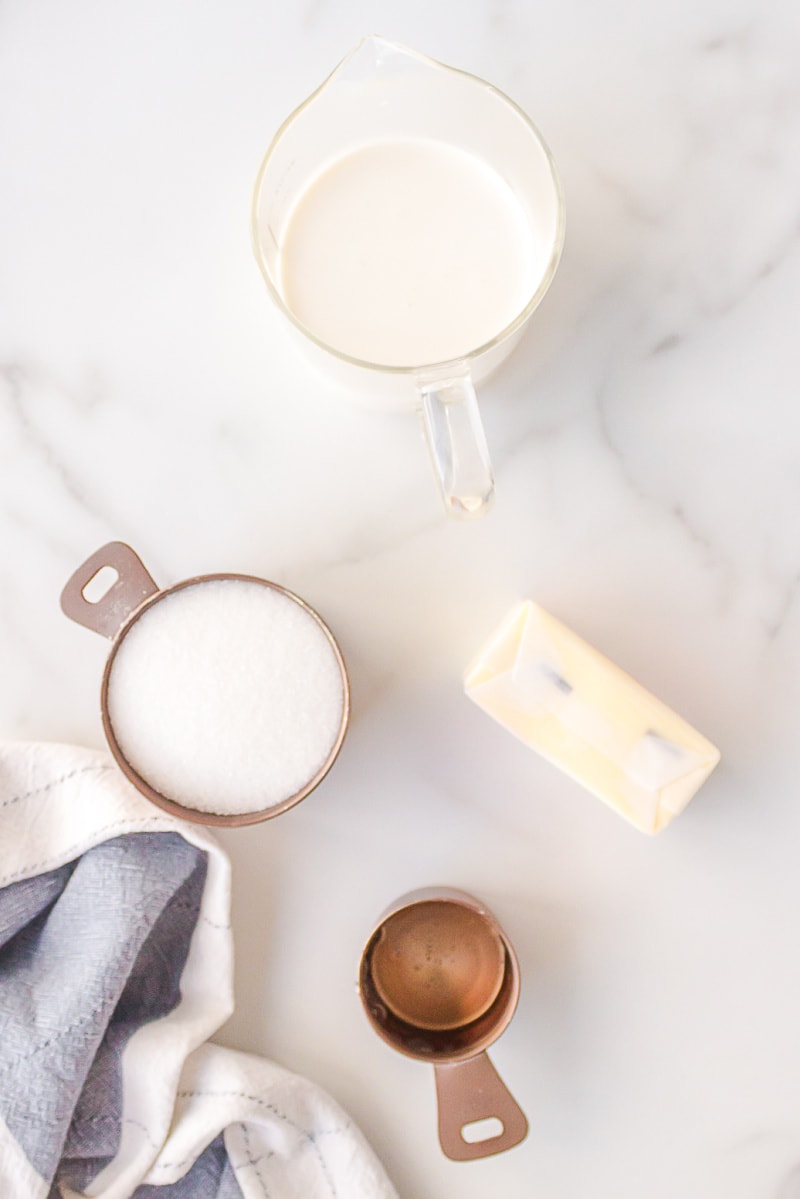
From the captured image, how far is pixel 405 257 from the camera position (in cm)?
79

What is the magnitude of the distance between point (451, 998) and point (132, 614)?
1.41ft

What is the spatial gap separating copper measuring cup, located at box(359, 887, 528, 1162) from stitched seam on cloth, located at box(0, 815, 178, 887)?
0.66 ft

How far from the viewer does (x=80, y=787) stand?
0.88 meters

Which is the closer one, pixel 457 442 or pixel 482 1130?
pixel 457 442

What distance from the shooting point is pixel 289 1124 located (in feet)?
2.93

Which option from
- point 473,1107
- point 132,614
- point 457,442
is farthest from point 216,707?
point 473,1107

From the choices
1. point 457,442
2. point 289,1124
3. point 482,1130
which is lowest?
point 482,1130

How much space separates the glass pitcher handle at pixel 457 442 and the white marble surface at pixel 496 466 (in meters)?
0.14

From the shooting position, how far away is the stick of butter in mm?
841

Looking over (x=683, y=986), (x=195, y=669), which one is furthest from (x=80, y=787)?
(x=683, y=986)

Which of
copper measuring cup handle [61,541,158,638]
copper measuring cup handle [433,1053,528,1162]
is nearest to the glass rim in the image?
copper measuring cup handle [61,541,158,638]

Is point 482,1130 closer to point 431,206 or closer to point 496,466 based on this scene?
point 496,466

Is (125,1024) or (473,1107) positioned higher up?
(125,1024)

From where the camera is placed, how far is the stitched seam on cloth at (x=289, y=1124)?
34.5 inches
